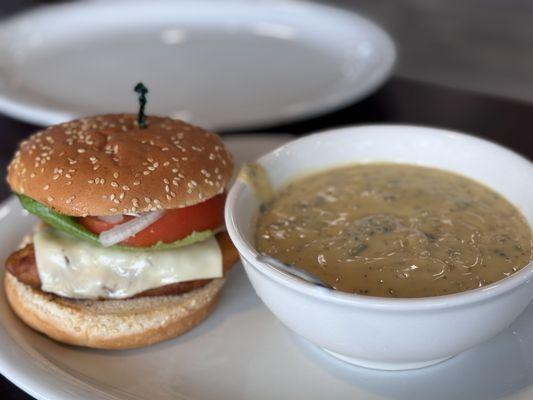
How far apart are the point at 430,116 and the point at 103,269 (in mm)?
1960

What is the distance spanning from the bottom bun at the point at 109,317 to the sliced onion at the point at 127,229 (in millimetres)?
191

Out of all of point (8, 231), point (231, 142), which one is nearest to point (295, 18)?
point (231, 142)

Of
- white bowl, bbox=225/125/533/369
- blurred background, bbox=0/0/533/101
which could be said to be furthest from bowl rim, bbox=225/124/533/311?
blurred background, bbox=0/0/533/101

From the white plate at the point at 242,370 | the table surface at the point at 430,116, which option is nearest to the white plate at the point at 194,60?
the table surface at the point at 430,116

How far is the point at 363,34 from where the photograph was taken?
393 centimetres

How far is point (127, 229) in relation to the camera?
6.50ft

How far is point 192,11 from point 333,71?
1269 millimetres

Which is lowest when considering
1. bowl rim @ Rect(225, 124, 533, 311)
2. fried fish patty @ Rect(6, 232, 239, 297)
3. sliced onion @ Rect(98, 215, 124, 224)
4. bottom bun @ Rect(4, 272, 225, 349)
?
bottom bun @ Rect(4, 272, 225, 349)

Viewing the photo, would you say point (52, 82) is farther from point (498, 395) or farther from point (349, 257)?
point (498, 395)

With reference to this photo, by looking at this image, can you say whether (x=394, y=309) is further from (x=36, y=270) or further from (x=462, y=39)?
(x=462, y=39)

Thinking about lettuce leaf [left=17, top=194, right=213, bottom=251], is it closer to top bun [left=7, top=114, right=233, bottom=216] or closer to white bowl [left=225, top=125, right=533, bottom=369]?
top bun [left=7, top=114, right=233, bottom=216]

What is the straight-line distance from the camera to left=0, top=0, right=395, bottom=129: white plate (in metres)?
3.21

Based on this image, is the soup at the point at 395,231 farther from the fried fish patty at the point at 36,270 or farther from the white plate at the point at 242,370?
the white plate at the point at 242,370

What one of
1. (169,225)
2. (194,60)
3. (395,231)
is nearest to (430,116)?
(194,60)
